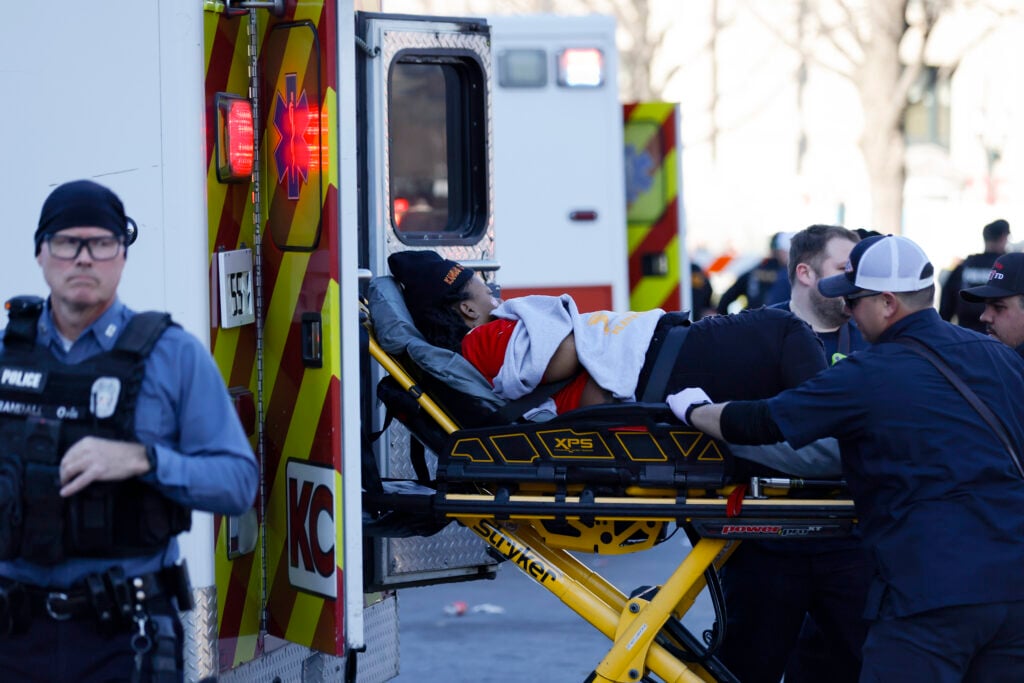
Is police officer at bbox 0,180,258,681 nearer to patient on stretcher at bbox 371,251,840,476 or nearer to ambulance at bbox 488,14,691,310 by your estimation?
patient on stretcher at bbox 371,251,840,476

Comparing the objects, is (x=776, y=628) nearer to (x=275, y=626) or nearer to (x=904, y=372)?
(x=904, y=372)

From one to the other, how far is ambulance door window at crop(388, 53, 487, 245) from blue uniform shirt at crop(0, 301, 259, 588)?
7.27ft

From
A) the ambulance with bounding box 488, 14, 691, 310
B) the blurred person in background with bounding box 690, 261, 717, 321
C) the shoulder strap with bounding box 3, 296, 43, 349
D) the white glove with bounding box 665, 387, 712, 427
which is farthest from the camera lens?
the blurred person in background with bounding box 690, 261, 717, 321

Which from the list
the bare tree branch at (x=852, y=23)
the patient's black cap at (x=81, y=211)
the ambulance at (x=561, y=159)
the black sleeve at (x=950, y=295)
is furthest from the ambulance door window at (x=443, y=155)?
the bare tree branch at (x=852, y=23)

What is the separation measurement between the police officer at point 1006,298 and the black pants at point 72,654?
2.50 meters

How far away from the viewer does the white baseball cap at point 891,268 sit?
3.64m

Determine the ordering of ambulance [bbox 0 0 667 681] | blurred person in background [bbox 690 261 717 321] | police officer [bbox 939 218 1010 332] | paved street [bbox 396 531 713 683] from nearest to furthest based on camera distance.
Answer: ambulance [bbox 0 0 667 681] < paved street [bbox 396 531 713 683] < police officer [bbox 939 218 1010 332] < blurred person in background [bbox 690 261 717 321]

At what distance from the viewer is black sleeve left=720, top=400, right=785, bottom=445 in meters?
3.73

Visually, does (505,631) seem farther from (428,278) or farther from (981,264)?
(981,264)

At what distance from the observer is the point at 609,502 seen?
4.04 m

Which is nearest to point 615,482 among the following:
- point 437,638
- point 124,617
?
point 124,617

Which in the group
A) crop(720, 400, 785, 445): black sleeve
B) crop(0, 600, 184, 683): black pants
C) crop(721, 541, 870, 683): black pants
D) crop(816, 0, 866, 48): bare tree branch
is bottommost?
crop(721, 541, 870, 683): black pants

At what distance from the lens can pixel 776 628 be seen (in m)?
4.33

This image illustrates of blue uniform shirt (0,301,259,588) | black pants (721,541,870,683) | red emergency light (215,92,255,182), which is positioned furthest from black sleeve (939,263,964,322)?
blue uniform shirt (0,301,259,588)
